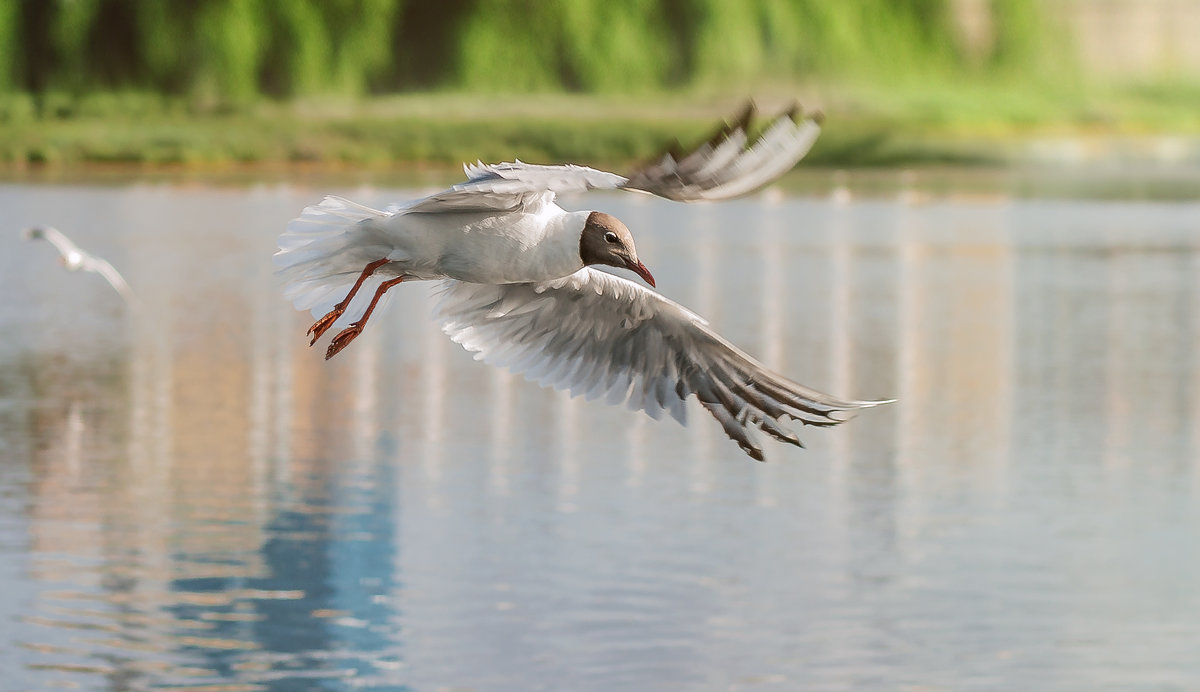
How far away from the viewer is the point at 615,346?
11.5 metres

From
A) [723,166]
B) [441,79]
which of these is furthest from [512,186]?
[441,79]

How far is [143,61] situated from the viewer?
68500 millimetres

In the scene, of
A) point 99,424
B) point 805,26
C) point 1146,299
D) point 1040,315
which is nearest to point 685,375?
point 99,424

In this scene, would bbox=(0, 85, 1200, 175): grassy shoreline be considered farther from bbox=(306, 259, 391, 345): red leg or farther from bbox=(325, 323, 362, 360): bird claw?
bbox=(325, 323, 362, 360): bird claw

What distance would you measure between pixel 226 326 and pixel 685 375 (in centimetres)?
2669

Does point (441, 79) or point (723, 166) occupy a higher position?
point (441, 79)

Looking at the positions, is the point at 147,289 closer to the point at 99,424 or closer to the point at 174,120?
the point at 99,424

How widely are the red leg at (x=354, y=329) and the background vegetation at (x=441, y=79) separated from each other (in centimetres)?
5759

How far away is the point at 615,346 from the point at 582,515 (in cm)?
859

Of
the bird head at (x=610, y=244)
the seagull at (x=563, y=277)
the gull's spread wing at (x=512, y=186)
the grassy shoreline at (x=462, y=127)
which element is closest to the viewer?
the seagull at (x=563, y=277)

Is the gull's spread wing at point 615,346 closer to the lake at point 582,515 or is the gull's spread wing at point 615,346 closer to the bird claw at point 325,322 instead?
the bird claw at point 325,322

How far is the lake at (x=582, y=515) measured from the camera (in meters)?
15.5

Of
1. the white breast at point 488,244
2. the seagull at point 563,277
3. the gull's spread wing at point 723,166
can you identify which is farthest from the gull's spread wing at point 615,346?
the gull's spread wing at point 723,166

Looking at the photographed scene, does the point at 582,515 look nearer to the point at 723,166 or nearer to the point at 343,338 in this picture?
the point at 343,338
